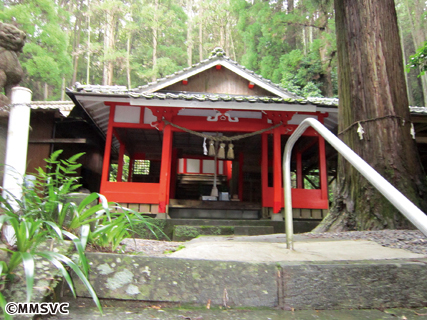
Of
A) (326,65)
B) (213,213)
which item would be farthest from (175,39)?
(213,213)

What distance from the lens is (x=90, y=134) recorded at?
9242 mm

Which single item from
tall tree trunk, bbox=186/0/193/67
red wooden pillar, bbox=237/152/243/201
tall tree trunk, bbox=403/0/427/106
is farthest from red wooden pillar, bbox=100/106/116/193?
tall tree trunk, bbox=403/0/427/106

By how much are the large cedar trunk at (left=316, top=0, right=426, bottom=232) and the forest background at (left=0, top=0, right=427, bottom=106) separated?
8385 millimetres

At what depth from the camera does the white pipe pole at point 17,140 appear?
2424mm

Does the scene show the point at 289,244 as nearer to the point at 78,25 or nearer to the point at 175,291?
the point at 175,291

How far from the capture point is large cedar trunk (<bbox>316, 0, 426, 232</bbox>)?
12.4 ft

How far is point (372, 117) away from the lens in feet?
13.4

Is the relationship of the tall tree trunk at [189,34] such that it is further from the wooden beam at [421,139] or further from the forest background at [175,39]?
the wooden beam at [421,139]

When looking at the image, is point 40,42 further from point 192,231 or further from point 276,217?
point 276,217

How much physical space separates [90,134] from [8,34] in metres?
3.32

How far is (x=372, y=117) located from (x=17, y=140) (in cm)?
422

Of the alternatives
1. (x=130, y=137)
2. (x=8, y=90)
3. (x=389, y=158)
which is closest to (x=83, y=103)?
(x=8, y=90)

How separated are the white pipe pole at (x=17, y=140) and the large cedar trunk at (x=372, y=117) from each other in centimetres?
368

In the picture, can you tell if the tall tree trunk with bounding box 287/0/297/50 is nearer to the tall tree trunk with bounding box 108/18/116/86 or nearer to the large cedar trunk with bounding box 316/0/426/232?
the tall tree trunk with bounding box 108/18/116/86
